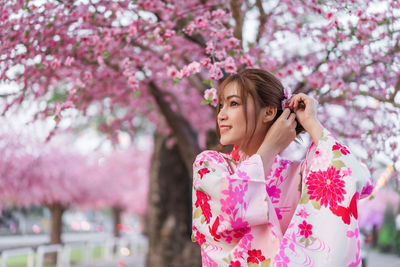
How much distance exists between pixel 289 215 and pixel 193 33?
3.00 m

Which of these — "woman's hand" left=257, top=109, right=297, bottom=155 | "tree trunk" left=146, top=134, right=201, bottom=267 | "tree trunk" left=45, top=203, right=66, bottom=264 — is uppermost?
"woman's hand" left=257, top=109, right=297, bottom=155

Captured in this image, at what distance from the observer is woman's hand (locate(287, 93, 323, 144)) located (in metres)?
2.17

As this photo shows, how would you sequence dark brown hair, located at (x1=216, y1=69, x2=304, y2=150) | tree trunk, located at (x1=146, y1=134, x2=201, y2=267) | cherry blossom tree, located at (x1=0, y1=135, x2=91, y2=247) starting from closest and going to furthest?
dark brown hair, located at (x1=216, y1=69, x2=304, y2=150)
tree trunk, located at (x1=146, y1=134, x2=201, y2=267)
cherry blossom tree, located at (x1=0, y1=135, x2=91, y2=247)

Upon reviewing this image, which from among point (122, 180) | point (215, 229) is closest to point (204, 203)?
point (215, 229)

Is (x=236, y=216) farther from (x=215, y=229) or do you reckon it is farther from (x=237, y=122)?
(x=237, y=122)

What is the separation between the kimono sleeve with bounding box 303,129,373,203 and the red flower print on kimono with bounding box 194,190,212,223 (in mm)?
430

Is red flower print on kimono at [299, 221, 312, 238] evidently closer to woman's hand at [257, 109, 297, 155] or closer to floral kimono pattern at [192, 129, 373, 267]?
floral kimono pattern at [192, 129, 373, 267]

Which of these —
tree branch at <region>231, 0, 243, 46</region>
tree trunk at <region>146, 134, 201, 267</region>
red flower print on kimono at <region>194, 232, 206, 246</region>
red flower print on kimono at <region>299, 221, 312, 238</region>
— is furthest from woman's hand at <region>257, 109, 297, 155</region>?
tree trunk at <region>146, 134, 201, 267</region>

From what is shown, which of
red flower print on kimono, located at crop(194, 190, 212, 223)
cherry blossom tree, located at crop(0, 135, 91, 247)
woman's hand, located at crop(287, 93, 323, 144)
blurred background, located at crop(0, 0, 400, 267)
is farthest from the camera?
cherry blossom tree, located at crop(0, 135, 91, 247)

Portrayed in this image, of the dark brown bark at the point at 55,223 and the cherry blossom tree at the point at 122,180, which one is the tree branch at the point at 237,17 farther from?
the cherry blossom tree at the point at 122,180

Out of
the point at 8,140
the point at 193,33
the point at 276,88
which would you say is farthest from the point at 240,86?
the point at 8,140

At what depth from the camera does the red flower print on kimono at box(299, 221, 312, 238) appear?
196cm

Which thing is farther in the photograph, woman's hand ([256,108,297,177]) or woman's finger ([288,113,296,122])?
woman's finger ([288,113,296,122])

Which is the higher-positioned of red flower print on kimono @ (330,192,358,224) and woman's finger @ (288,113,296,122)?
woman's finger @ (288,113,296,122)
